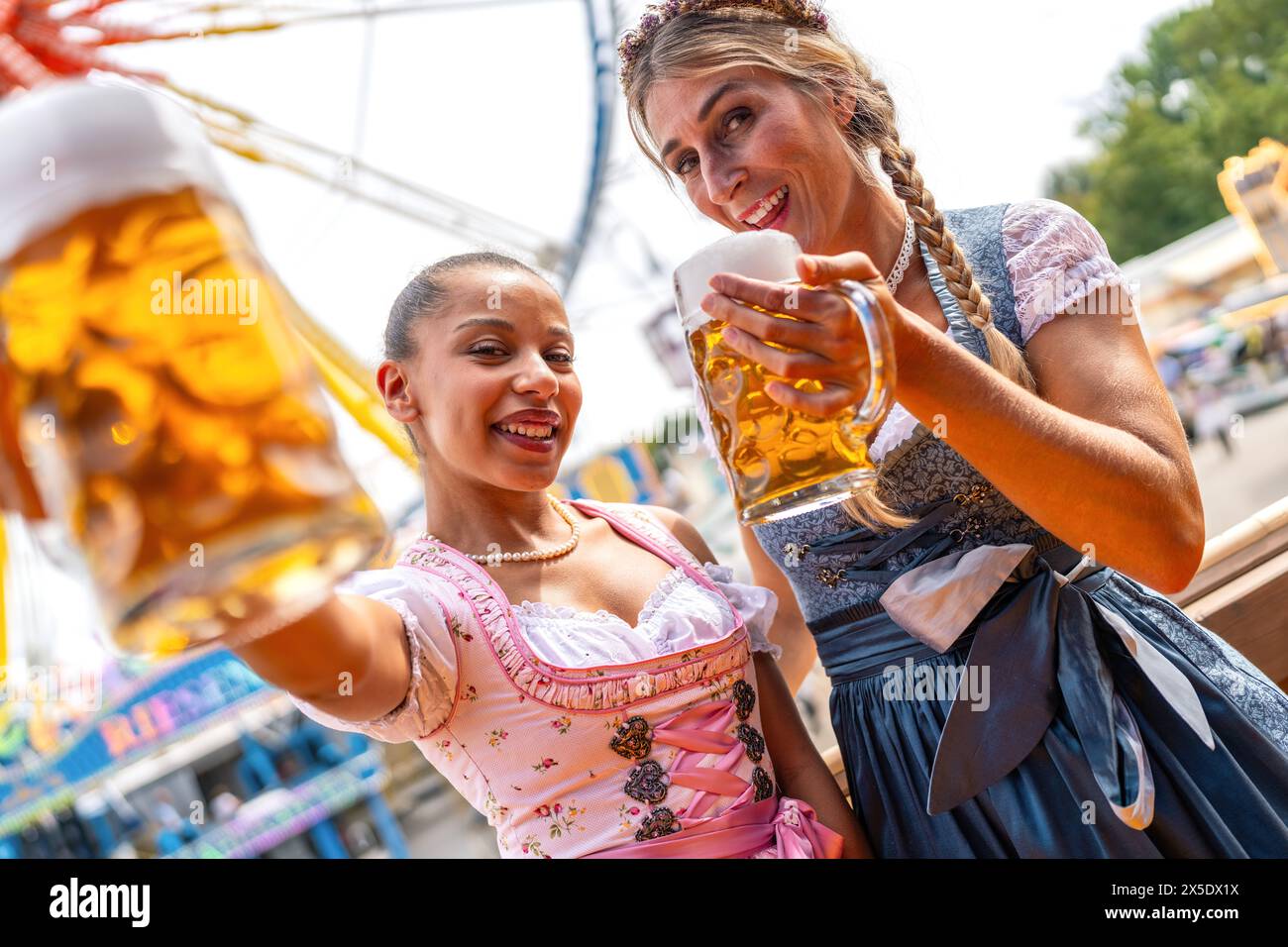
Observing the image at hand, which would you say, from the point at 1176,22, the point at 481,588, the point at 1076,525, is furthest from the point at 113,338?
the point at 1176,22

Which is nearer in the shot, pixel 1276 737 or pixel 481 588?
pixel 481 588

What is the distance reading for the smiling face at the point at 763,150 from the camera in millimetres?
1019

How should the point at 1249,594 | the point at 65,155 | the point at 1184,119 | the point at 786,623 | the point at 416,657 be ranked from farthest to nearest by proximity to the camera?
the point at 1184,119, the point at 1249,594, the point at 786,623, the point at 416,657, the point at 65,155

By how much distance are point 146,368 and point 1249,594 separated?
4.54 ft

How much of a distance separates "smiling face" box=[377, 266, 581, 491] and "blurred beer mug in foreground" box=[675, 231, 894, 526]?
0.18 meters

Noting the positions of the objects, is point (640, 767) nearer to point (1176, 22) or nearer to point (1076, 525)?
point (1076, 525)

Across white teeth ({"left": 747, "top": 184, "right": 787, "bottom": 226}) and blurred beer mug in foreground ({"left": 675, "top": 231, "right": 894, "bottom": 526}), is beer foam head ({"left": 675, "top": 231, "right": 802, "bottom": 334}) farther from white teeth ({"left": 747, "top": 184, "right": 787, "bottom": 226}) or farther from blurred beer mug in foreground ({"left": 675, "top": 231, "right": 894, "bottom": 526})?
white teeth ({"left": 747, "top": 184, "right": 787, "bottom": 226})

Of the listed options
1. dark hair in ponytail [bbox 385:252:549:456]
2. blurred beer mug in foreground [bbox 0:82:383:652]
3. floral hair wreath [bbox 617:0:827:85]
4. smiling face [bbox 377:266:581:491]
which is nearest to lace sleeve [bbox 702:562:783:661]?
smiling face [bbox 377:266:581:491]

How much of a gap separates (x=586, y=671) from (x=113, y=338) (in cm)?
58

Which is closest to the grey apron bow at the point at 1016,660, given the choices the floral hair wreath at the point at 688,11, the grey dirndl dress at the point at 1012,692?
the grey dirndl dress at the point at 1012,692

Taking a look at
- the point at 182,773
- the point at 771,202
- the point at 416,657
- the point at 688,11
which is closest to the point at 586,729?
the point at 416,657

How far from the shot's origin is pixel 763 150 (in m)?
1.01

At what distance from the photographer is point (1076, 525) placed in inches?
31.9

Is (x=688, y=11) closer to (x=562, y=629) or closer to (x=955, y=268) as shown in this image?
(x=955, y=268)
